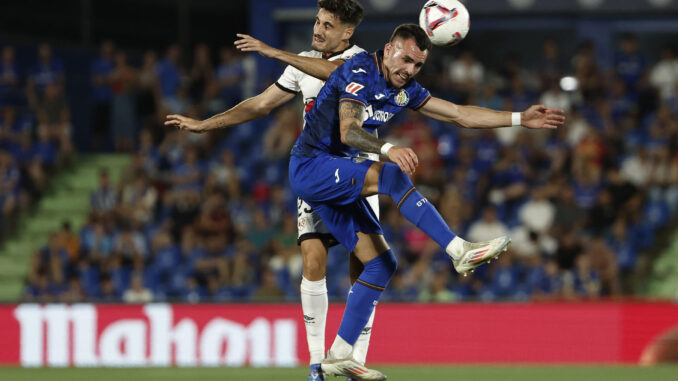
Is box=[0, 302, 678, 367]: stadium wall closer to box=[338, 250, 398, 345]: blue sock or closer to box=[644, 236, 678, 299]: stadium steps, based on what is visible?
box=[644, 236, 678, 299]: stadium steps

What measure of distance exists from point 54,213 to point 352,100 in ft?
42.8

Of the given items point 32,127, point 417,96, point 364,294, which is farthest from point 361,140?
point 32,127

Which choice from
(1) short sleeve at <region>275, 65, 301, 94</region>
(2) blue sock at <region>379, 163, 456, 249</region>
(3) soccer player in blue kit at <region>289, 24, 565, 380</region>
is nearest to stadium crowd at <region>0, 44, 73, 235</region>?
(1) short sleeve at <region>275, 65, 301, 94</region>

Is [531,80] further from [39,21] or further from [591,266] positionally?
[39,21]

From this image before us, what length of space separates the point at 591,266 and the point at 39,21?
508 inches

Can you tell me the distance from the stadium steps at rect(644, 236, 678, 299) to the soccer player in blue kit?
28.6 ft

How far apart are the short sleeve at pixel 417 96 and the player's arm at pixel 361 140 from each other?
1.98 feet

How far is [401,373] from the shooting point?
37.0 feet

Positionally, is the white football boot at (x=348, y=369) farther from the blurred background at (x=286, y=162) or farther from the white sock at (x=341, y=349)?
the blurred background at (x=286, y=162)

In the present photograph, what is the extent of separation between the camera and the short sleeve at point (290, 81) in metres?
7.73

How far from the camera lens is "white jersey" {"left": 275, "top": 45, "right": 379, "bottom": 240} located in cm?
751

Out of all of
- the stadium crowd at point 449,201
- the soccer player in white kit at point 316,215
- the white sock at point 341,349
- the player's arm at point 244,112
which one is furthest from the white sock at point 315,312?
the stadium crowd at point 449,201

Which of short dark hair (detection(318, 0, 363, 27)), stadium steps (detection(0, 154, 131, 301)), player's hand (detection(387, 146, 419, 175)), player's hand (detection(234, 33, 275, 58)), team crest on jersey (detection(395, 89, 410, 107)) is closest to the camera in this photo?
player's hand (detection(387, 146, 419, 175))

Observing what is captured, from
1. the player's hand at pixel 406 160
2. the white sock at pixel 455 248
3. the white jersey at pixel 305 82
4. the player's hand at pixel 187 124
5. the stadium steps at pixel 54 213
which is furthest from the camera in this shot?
the stadium steps at pixel 54 213
